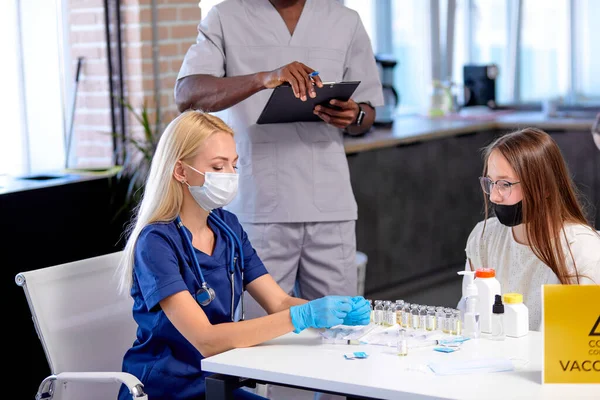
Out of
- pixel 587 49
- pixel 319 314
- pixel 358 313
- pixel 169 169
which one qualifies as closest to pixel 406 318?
pixel 358 313

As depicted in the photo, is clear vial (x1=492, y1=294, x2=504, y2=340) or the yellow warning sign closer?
the yellow warning sign

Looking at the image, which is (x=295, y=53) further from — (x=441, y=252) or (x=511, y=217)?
(x=441, y=252)

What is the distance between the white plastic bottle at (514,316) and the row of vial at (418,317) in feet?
0.35

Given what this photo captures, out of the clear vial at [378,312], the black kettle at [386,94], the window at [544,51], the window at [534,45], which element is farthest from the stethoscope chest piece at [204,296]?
the window at [544,51]

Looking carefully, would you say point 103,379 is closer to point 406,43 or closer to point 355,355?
point 355,355

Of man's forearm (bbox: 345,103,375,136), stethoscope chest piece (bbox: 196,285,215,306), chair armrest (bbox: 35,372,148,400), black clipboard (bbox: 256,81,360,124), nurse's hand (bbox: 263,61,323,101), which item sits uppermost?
nurse's hand (bbox: 263,61,323,101)

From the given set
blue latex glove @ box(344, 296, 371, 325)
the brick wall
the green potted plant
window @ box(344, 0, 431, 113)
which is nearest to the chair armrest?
blue latex glove @ box(344, 296, 371, 325)

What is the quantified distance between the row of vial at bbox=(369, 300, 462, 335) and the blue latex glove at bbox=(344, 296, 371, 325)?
0.17 feet

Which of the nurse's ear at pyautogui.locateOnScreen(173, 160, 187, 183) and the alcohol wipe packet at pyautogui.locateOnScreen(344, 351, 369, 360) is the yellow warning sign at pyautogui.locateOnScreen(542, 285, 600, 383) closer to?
the alcohol wipe packet at pyautogui.locateOnScreen(344, 351, 369, 360)

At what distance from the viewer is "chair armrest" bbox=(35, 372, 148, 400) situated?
75.7 inches

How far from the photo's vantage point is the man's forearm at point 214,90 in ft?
8.48

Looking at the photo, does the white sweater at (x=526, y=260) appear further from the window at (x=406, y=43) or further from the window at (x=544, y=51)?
the window at (x=544, y=51)

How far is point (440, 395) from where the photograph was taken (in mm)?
1624

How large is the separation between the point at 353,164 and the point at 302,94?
5.66 feet
